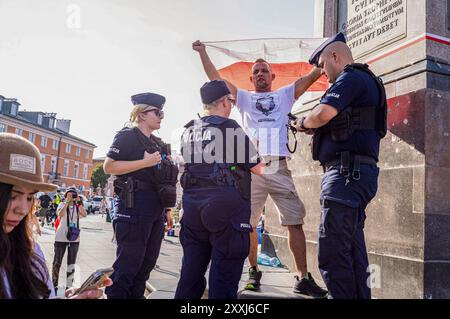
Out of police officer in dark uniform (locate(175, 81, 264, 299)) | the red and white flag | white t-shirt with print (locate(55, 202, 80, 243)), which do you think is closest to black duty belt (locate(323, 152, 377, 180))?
police officer in dark uniform (locate(175, 81, 264, 299))

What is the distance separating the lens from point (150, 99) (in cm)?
355

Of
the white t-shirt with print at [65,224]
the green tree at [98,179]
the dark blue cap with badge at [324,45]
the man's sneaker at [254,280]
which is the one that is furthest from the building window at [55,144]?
the dark blue cap with badge at [324,45]

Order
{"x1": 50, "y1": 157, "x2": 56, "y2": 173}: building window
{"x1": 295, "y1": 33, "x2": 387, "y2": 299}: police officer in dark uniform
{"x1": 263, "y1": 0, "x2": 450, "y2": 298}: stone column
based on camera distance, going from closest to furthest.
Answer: {"x1": 295, "y1": 33, "x2": 387, "y2": 299}: police officer in dark uniform → {"x1": 263, "y1": 0, "x2": 450, "y2": 298}: stone column → {"x1": 50, "y1": 157, "x2": 56, "y2": 173}: building window

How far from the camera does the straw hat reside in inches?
54.2

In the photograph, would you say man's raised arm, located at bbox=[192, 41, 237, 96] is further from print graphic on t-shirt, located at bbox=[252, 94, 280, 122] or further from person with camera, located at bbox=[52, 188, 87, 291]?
person with camera, located at bbox=[52, 188, 87, 291]

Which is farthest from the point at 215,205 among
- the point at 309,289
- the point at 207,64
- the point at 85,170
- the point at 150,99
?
the point at 85,170

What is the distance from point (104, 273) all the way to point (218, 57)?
165 inches

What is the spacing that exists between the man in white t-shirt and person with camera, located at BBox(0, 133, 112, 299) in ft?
7.54

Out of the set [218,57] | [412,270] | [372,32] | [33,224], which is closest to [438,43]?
[372,32]

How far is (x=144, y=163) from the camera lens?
3.21 meters

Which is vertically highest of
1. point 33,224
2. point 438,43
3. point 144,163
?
point 438,43

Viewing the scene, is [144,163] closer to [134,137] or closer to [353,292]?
[134,137]

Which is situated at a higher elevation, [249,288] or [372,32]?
[372,32]

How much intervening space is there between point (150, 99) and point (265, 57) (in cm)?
234
